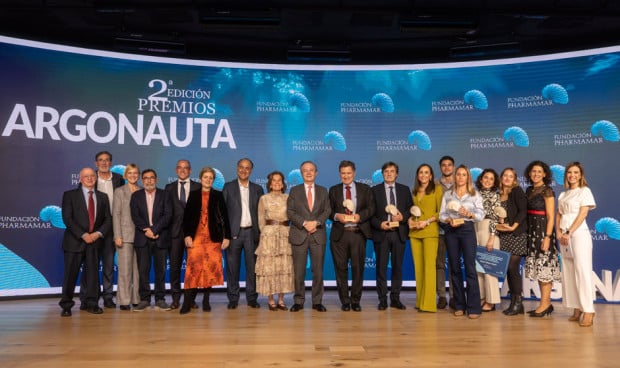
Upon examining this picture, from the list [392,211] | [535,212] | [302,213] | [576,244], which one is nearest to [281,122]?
[302,213]

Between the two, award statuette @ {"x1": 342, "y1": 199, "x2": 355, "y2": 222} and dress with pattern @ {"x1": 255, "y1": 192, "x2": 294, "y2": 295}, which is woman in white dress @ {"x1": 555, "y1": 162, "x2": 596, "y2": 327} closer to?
award statuette @ {"x1": 342, "y1": 199, "x2": 355, "y2": 222}

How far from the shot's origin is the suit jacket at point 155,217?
593 centimetres

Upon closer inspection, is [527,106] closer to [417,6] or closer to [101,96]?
[417,6]

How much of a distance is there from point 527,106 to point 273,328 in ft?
17.1

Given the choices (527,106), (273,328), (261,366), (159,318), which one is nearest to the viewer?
(261,366)

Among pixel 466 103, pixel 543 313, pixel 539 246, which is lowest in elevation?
pixel 543 313

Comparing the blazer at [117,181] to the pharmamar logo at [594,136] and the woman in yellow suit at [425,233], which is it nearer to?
the woman in yellow suit at [425,233]

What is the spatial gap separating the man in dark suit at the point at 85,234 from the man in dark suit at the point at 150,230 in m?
0.35

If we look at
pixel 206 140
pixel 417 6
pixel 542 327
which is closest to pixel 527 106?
pixel 417 6

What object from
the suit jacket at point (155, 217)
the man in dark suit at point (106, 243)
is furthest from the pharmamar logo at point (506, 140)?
the man in dark suit at point (106, 243)

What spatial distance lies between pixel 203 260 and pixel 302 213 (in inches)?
45.6

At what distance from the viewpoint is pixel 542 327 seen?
16.2 feet

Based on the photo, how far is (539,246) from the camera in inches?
220

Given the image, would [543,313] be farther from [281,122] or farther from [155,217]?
[281,122]
